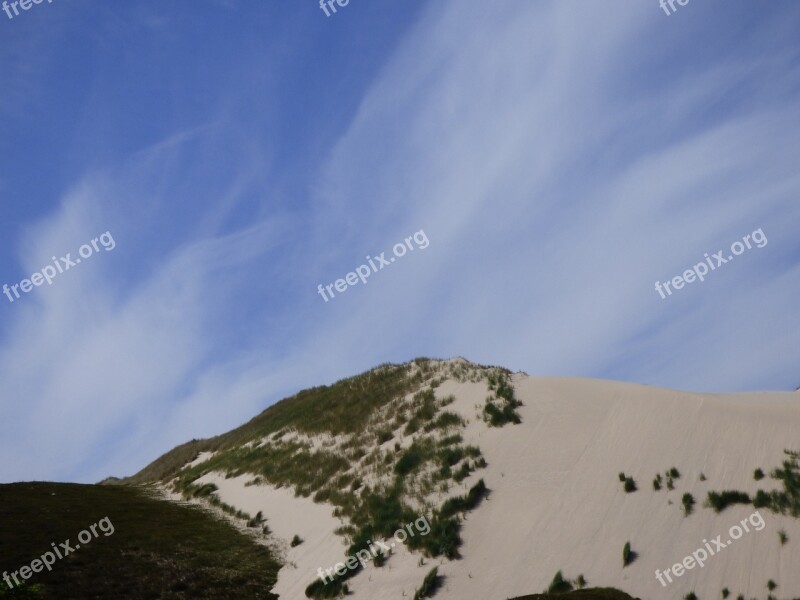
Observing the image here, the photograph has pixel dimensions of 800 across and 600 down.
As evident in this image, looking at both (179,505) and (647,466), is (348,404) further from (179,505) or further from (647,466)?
(647,466)

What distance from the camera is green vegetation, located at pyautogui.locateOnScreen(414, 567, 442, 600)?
17.8 meters

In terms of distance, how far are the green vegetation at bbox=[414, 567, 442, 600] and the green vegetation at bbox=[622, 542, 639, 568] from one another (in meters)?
5.53

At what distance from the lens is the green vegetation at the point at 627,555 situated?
16.9 metres

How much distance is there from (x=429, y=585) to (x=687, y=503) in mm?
8476

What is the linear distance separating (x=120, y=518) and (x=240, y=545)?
8.35 m

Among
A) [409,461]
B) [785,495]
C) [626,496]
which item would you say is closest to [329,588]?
[409,461]

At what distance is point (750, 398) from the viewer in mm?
27703

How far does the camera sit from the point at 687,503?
18609 mm

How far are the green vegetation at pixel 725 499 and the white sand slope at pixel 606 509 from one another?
265 millimetres

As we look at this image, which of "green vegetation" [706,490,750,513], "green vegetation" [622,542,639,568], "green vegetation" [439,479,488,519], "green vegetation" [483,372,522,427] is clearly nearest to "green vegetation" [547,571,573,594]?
"green vegetation" [622,542,639,568]

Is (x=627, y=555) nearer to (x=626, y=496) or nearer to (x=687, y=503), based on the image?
(x=687, y=503)

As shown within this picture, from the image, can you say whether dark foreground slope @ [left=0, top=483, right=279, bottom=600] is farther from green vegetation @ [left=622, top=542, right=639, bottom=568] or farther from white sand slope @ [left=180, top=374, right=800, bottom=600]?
green vegetation @ [left=622, top=542, right=639, bottom=568]

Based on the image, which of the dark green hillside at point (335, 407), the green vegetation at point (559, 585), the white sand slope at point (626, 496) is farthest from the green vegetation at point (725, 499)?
the dark green hillside at point (335, 407)

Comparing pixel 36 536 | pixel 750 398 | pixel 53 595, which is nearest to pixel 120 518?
pixel 36 536
